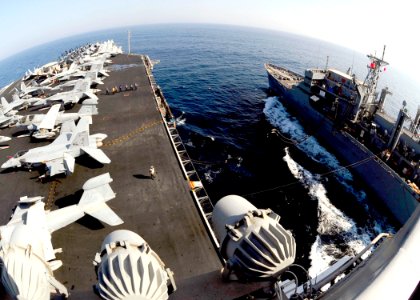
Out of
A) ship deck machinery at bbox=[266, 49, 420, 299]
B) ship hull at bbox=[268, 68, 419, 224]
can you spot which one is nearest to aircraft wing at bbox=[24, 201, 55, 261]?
ship deck machinery at bbox=[266, 49, 420, 299]

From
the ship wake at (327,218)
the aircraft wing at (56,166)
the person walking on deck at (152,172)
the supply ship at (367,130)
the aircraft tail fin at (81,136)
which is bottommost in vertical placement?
the ship wake at (327,218)

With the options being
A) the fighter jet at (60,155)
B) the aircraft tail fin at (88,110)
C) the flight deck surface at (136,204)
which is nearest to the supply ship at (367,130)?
the flight deck surface at (136,204)

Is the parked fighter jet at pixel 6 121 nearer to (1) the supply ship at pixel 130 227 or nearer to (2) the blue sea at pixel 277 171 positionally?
(1) the supply ship at pixel 130 227

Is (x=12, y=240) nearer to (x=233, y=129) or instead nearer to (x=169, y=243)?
(x=169, y=243)

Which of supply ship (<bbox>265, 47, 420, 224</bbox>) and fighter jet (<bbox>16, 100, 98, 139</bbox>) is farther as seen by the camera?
fighter jet (<bbox>16, 100, 98, 139</bbox>)

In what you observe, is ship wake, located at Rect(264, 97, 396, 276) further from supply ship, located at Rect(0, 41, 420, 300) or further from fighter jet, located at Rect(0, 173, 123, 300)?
fighter jet, located at Rect(0, 173, 123, 300)

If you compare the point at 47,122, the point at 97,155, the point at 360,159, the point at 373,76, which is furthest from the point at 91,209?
the point at 373,76
